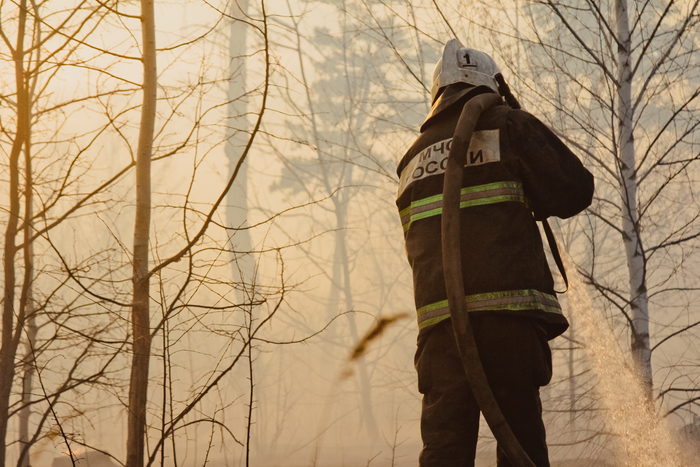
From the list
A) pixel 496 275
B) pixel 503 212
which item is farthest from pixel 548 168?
pixel 496 275

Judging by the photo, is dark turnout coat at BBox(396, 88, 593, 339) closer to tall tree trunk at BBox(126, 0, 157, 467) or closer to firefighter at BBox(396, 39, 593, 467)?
firefighter at BBox(396, 39, 593, 467)

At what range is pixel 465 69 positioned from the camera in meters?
2.19

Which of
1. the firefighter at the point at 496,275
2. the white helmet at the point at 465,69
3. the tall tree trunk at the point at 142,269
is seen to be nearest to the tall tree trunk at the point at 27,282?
the tall tree trunk at the point at 142,269

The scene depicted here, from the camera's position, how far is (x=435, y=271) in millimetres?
1929

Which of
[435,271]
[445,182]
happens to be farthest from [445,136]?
[435,271]

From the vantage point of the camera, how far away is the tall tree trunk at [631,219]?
3.67 meters

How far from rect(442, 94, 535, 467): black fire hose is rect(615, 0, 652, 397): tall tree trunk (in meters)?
2.23

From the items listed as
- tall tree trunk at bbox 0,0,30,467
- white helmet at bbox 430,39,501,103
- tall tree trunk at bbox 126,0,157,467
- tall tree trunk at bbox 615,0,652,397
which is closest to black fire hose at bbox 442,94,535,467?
white helmet at bbox 430,39,501,103

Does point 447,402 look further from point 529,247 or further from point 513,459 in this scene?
point 529,247

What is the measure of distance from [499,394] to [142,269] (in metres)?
1.70

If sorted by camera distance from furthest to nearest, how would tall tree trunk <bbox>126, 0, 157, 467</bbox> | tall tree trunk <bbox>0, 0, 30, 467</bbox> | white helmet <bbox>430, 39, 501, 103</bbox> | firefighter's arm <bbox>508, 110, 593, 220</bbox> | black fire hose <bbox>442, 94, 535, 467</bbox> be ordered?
tall tree trunk <bbox>0, 0, 30, 467</bbox>, tall tree trunk <bbox>126, 0, 157, 467</bbox>, white helmet <bbox>430, 39, 501, 103</bbox>, firefighter's arm <bbox>508, 110, 593, 220</bbox>, black fire hose <bbox>442, 94, 535, 467</bbox>

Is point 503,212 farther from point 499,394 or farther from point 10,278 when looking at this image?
point 10,278

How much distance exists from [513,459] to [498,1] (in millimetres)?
3938

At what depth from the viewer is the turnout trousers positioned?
1.78m
